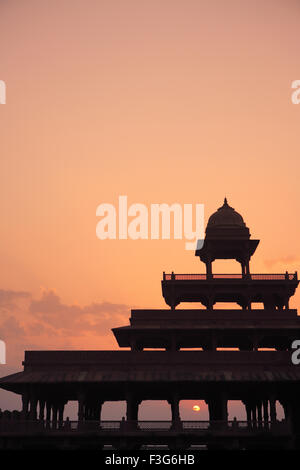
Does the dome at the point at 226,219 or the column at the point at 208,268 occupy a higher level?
the dome at the point at 226,219

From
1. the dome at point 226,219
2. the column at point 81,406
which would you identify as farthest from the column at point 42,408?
the dome at point 226,219

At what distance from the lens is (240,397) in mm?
50094

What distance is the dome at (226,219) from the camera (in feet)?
189

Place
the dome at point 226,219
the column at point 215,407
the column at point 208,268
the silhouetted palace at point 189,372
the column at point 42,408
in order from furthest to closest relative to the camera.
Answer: the dome at point 226,219 → the column at point 208,268 → the column at point 215,407 → the column at point 42,408 → the silhouetted palace at point 189,372

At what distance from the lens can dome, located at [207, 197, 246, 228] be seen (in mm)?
57484

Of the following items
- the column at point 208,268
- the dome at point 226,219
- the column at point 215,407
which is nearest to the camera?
the column at point 215,407

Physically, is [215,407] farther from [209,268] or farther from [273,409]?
[209,268]

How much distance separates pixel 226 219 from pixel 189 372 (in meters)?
18.4

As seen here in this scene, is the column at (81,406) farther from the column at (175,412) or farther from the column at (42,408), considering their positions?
the column at (175,412)

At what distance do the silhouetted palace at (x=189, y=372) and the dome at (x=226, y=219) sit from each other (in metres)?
0.16

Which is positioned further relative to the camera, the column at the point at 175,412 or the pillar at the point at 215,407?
the pillar at the point at 215,407

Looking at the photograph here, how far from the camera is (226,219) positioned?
190 feet
